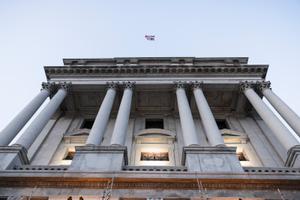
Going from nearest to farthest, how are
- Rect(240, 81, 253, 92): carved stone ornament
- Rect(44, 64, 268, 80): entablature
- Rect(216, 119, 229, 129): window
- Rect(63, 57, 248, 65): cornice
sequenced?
1. Rect(240, 81, 253, 92): carved stone ornament
2. Rect(216, 119, 229, 129): window
3. Rect(44, 64, 268, 80): entablature
4. Rect(63, 57, 248, 65): cornice

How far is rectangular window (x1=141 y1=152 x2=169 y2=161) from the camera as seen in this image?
18.9 metres

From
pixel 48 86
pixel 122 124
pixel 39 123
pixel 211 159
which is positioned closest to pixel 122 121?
pixel 122 124

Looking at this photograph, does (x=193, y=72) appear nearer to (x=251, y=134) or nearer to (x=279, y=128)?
(x=251, y=134)

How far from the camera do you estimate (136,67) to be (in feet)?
80.9

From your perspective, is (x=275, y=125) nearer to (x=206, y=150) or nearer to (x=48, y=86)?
(x=206, y=150)

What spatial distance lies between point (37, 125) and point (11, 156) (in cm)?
365

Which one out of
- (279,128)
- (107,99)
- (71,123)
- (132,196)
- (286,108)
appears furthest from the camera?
(71,123)

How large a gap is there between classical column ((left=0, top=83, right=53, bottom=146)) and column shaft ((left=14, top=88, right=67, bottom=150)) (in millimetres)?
673

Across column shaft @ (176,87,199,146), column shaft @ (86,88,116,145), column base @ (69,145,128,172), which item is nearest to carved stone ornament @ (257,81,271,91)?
column shaft @ (176,87,199,146)

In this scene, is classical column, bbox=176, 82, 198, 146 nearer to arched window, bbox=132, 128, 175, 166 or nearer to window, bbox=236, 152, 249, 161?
arched window, bbox=132, 128, 175, 166

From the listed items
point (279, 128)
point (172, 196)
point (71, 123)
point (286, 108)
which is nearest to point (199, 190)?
point (172, 196)

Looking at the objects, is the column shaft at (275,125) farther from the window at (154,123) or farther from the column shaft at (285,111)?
the window at (154,123)

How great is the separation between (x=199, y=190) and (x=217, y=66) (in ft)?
51.8

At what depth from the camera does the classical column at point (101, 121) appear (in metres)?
15.9
